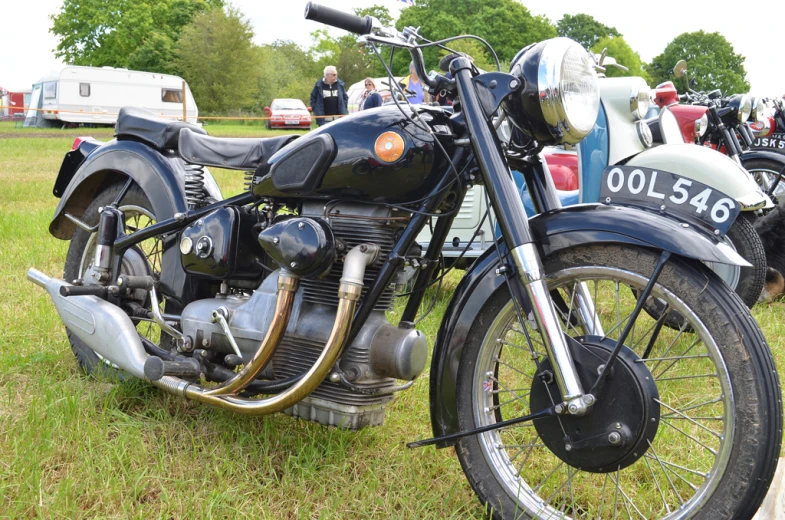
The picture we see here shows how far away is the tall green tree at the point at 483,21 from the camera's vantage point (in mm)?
54688

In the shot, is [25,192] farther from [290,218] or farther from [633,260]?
[633,260]

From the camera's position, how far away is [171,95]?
37969mm

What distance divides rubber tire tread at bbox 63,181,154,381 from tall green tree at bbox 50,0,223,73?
5199cm

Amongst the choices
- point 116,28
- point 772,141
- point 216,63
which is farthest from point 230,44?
point 772,141

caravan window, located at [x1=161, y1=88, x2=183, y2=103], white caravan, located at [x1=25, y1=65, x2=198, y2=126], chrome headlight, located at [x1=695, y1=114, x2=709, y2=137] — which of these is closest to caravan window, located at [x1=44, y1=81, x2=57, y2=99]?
white caravan, located at [x1=25, y1=65, x2=198, y2=126]

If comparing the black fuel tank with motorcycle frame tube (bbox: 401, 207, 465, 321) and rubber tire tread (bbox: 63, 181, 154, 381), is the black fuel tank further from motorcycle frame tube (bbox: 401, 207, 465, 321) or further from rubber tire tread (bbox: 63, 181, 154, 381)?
rubber tire tread (bbox: 63, 181, 154, 381)

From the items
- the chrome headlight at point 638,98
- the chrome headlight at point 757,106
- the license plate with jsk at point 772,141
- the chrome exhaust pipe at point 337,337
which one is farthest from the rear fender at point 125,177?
the license plate with jsk at point 772,141

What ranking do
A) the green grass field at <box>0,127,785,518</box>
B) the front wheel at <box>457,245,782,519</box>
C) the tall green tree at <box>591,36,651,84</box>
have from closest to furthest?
the front wheel at <box>457,245,782,519</box>
the green grass field at <box>0,127,785,518</box>
the tall green tree at <box>591,36,651,84</box>

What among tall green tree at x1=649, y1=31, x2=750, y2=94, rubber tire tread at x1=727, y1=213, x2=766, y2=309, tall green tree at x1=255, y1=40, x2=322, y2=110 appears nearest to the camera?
rubber tire tread at x1=727, y1=213, x2=766, y2=309

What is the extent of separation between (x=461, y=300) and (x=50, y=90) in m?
38.2

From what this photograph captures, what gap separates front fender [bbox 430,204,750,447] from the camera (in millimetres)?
1954

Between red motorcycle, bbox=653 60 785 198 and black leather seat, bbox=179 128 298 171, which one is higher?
red motorcycle, bbox=653 60 785 198

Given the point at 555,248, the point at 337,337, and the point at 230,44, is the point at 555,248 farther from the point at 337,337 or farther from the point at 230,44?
the point at 230,44

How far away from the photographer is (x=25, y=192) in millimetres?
10086
